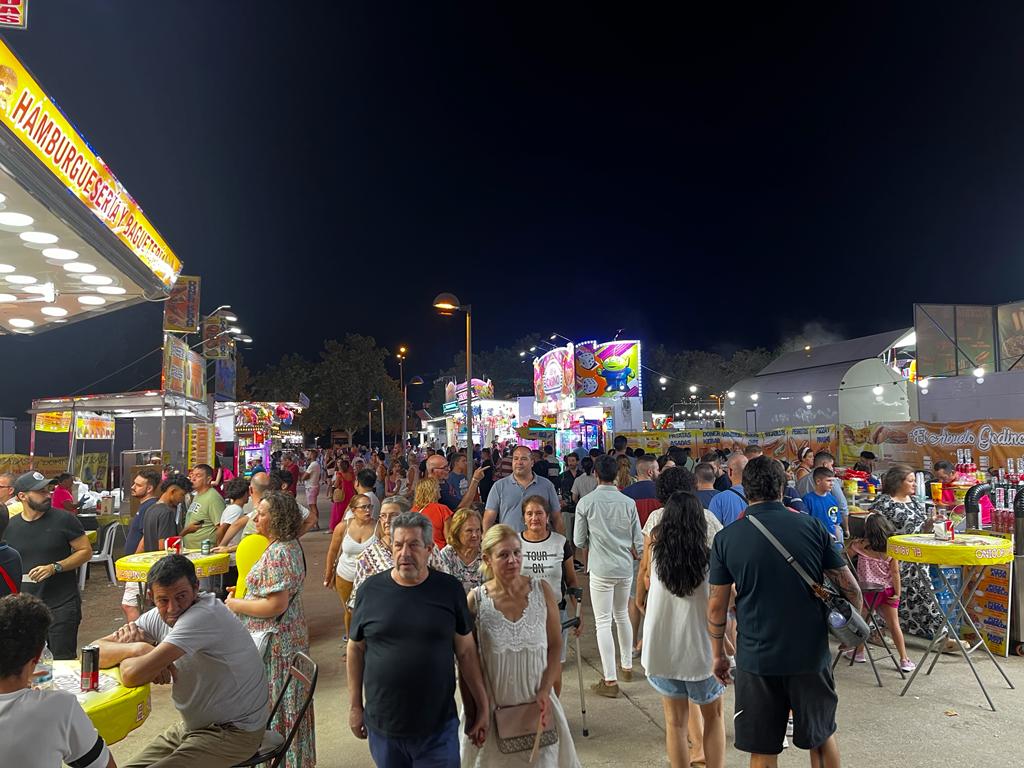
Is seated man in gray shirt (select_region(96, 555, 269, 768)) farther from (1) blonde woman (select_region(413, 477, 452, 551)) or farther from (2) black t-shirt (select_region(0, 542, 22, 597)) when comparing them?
(1) blonde woman (select_region(413, 477, 452, 551))

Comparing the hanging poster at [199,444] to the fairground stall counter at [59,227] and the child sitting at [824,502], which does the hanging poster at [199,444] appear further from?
the child sitting at [824,502]

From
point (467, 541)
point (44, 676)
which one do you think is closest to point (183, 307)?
point (467, 541)

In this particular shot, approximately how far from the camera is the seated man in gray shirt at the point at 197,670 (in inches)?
115

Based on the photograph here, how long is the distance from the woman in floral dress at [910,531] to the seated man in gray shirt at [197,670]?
19.1 feet

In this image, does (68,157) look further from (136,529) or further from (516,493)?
(516,493)

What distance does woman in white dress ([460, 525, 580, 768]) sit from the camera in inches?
112

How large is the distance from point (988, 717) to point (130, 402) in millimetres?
16303

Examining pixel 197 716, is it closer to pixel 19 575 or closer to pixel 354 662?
pixel 354 662

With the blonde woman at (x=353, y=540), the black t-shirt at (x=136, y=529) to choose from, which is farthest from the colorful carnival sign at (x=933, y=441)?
the black t-shirt at (x=136, y=529)

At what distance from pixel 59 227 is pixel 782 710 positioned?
7.59 m

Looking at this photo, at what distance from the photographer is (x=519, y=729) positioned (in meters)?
2.79

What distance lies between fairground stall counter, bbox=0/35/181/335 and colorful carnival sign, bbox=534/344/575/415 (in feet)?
73.9

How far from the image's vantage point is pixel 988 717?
4684mm

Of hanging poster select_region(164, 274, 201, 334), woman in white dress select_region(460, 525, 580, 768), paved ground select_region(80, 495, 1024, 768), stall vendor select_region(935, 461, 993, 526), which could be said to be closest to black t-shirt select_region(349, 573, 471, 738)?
woman in white dress select_region(460, 525, 580, 768)
